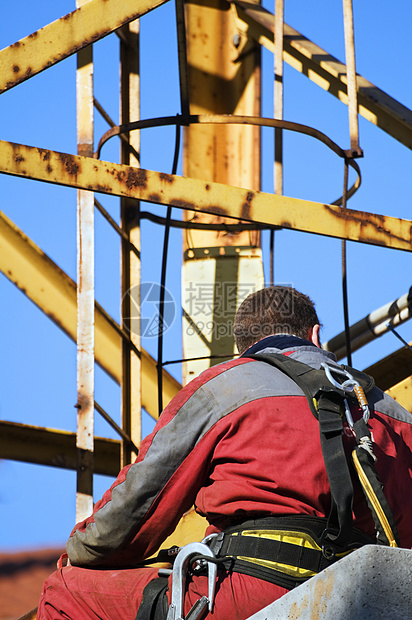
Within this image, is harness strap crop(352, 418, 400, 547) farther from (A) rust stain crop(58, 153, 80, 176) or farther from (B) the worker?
(A) rust stain crop(58, 153, 80, 176)

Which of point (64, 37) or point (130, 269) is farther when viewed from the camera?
point (130, 269)

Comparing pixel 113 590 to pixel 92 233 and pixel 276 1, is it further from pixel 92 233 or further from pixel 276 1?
pixel 276 1

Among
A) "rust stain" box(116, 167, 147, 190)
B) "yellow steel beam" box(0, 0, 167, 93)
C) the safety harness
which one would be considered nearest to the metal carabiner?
the safety harness

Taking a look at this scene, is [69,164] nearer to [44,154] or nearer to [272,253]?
[44,154]

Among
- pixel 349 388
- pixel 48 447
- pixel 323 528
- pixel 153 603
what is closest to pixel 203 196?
pixel 349 388

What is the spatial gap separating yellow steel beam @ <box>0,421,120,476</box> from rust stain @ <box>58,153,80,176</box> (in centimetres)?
311

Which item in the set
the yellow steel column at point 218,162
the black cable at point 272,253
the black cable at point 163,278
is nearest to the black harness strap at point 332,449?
the black cable at point 163,278

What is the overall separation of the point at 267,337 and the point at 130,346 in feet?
9.32

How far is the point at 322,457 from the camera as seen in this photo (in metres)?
2.90

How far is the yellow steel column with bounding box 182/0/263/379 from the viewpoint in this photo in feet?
22.9

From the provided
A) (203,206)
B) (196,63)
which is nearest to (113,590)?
(203,206)

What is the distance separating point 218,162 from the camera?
7359 mm

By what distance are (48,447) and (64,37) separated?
3601 millimetres

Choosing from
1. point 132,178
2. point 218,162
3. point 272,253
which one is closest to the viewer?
point 132,178
